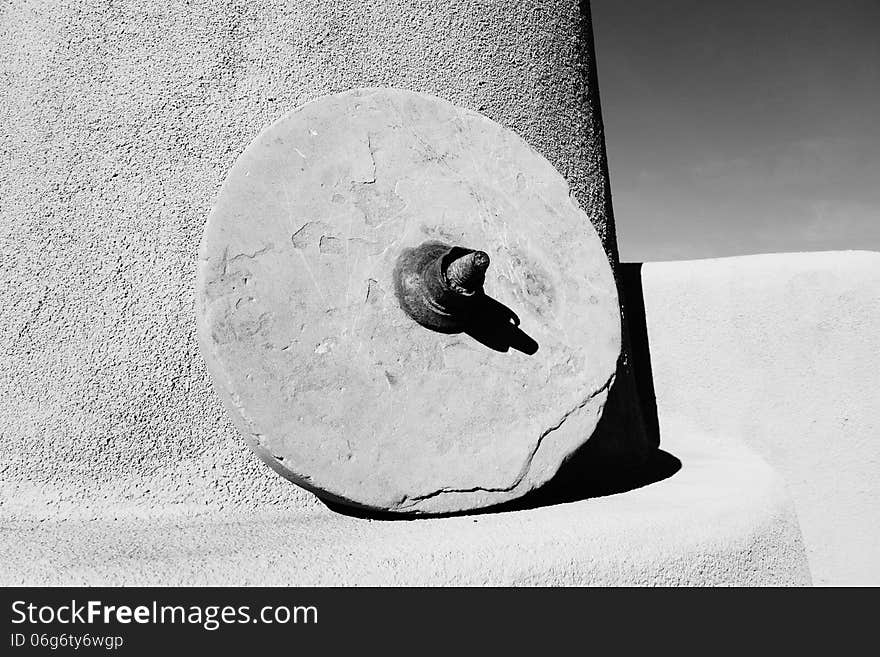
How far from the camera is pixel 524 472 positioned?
8.40 ft

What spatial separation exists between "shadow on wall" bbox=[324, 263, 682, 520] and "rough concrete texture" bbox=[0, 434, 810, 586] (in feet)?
0.31

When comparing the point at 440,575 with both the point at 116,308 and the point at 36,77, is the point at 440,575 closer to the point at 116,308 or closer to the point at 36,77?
the point at 116,308

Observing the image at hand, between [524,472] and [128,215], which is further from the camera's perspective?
[128,215]

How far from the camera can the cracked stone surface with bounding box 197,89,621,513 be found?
2324mm

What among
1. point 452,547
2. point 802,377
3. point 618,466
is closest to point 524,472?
point 452,547

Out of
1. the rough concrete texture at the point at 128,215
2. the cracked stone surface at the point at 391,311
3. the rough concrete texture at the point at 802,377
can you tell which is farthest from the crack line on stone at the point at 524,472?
the rough concrete texture at the point at 802,377

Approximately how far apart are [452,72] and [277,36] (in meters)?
0.85

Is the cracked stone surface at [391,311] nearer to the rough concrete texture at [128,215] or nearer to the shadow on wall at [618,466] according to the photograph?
the shadow on wall at [618,466]

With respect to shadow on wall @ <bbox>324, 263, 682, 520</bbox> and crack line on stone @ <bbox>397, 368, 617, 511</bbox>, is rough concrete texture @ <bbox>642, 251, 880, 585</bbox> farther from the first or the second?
crack line on stone @ <bbox>397, 368, 617, 511</bbox>

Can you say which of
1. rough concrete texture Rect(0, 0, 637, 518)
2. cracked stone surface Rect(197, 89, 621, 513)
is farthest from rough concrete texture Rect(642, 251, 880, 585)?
rough concrete texture Rect(0, 0, 637, 518)

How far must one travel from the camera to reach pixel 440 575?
6.75 feet

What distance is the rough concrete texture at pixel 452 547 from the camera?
6.72 ft

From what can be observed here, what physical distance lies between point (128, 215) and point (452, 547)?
1.93 metres

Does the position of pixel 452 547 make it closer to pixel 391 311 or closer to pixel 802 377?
pixel 391 311
